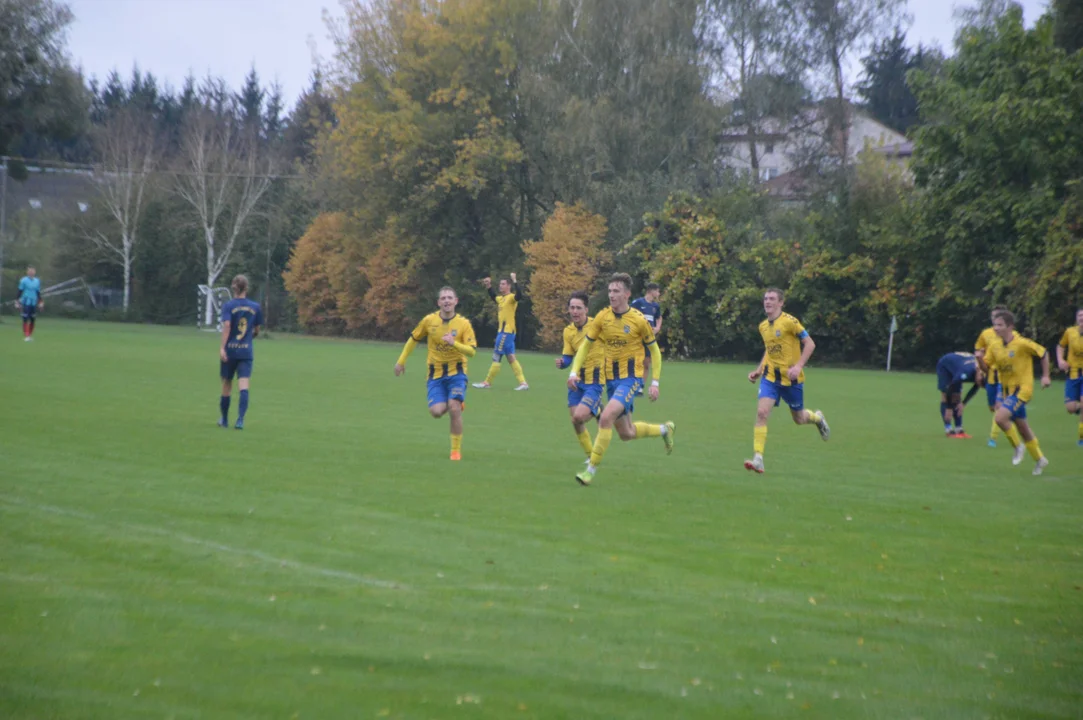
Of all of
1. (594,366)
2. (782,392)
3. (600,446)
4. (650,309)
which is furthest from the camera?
(650,309)

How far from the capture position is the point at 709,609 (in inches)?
252

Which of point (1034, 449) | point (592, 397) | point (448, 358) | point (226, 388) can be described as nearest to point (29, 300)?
point (226, 388)

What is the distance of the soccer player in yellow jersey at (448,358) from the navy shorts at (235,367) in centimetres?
279

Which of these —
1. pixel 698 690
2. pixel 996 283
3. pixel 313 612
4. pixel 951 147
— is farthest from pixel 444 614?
pixel 951 147

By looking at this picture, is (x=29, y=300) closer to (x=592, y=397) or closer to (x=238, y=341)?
(x=238, y=341)

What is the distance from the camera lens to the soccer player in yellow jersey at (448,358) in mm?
12594

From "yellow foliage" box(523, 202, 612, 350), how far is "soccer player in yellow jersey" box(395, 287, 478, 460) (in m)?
33.4

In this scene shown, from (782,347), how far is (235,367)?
696cm

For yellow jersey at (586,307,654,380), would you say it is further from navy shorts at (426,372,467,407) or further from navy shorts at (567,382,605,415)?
navy shorts at (426,372,467,407)

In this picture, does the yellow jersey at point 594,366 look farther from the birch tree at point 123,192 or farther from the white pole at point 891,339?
the birch tree at point 123,192

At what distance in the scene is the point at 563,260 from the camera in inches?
1828

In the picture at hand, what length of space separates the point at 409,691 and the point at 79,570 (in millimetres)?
2866

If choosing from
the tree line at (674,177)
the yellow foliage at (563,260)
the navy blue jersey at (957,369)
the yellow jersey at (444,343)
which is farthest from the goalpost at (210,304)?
the yellow jersey at (444,343)

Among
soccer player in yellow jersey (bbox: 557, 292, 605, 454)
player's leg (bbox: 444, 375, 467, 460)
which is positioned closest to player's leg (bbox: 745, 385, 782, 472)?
soccer player in yellow jersey (bbox: 557, 292, 605, 454)
